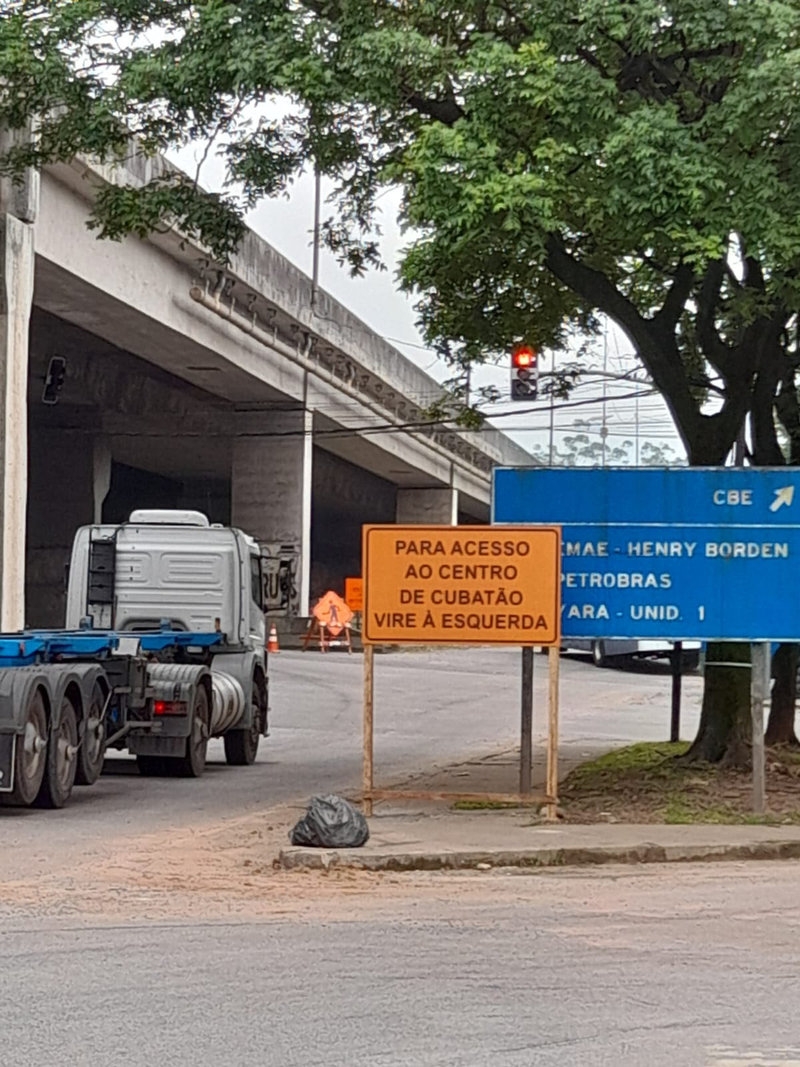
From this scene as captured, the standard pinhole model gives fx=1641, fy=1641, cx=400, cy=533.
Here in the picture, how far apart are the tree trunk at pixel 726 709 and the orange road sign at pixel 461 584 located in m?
3.25

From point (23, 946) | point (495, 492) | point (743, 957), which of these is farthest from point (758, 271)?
point (23, 946)

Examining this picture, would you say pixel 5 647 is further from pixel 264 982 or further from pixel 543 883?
pixel 264 982

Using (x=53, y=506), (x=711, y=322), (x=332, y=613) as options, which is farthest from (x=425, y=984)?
(x=53, y=506)

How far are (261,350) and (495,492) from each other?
27.8 meters

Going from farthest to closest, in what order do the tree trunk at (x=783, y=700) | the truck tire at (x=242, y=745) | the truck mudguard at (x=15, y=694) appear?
1. the truck tire at (x=242, y=745)
2. the tree trunk at (x=783, y=700)
3. the truck mudguard at (x=15, y=694)

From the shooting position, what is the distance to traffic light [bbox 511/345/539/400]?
2002 cm

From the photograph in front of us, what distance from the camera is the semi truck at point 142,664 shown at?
13750mm

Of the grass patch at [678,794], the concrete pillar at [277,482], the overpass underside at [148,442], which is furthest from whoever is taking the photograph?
the concrete pillar at [277,482]

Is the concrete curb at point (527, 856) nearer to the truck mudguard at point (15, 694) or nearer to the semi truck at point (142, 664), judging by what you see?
the truck mudguard at point (15, 694)

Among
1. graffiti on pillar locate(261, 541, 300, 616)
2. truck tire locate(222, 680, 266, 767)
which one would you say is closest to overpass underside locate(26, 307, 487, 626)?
graffiti on pillar locate(261, 541, 300, 616)

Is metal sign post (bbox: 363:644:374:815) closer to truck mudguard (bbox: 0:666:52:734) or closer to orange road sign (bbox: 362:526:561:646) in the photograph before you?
orange road sign (bbox: 362:526:561:646)

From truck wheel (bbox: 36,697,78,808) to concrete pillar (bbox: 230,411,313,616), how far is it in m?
31.9

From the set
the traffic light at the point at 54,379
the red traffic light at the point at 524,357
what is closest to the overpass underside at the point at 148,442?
the traffic light at the point at 54,379

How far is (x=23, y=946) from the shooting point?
8.15 m
